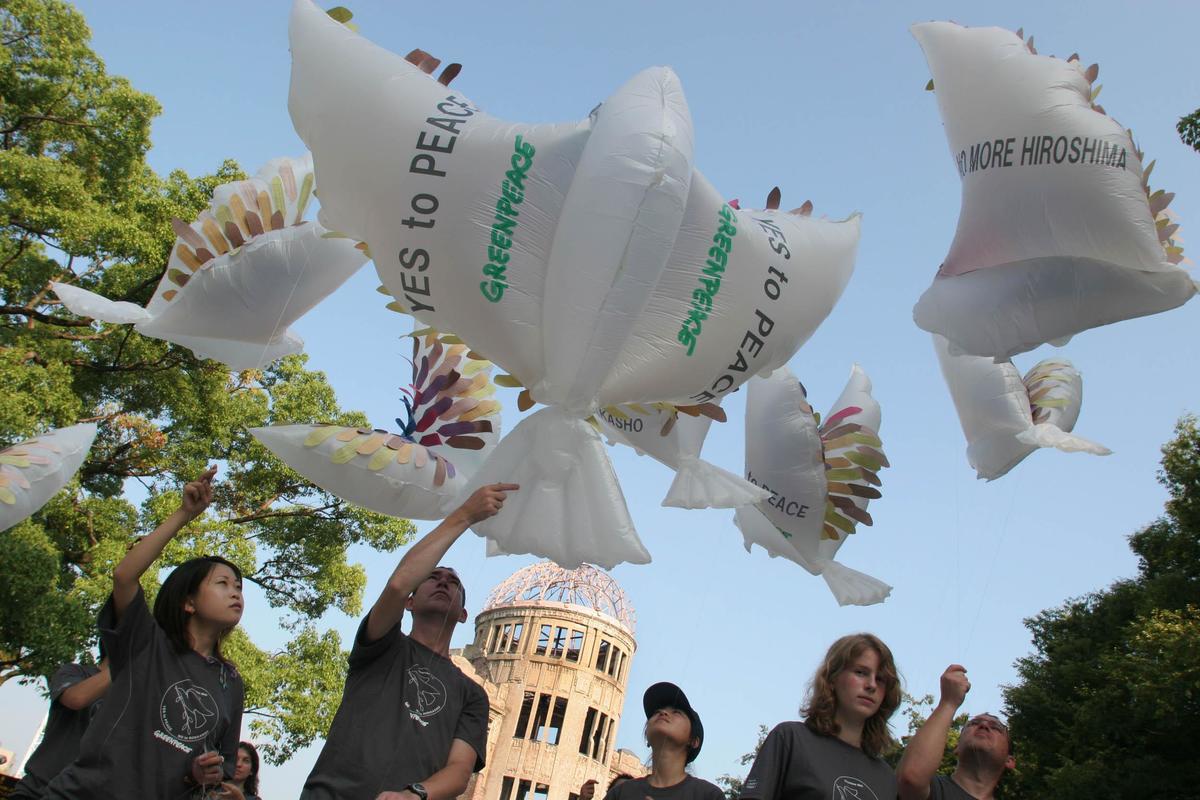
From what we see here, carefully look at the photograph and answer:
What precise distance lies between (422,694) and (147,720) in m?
0.67

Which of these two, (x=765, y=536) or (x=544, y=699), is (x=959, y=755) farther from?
(x=544, y=699)

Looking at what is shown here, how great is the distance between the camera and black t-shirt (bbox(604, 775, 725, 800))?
2.77m

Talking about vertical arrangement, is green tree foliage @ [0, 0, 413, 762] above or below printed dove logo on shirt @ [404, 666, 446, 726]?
above

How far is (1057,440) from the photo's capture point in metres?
4.11

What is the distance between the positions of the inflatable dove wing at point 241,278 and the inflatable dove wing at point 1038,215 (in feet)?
7.94

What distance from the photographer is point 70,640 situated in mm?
8305

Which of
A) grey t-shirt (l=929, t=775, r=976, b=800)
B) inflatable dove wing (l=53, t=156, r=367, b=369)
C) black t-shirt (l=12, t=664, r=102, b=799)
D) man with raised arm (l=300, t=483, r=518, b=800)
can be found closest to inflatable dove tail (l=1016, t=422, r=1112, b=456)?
grey t-shirt (l=929, t=775, r=976, b=800)

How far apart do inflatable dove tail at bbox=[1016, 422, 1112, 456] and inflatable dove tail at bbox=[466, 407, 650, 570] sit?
193cm

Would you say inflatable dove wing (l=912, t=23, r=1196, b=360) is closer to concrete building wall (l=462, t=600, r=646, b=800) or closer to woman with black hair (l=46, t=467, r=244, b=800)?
woman with black hair (l=46, t=467, r=244, b=800)

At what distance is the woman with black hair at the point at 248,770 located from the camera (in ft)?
12.1

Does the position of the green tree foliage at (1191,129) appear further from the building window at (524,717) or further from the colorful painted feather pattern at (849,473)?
the building window at (524,717)

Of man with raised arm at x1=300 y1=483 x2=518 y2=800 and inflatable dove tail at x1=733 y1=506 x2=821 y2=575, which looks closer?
man with raised arm at x1=300 y1=483 x2=518 y2=800

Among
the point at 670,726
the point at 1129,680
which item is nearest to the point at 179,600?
the point at 670,726

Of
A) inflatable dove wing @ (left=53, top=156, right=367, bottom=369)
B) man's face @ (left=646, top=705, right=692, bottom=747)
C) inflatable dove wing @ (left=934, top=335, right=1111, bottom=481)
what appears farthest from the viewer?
inflatable dove wing @ (left=934, top=335, right=1111, bottom=481)
